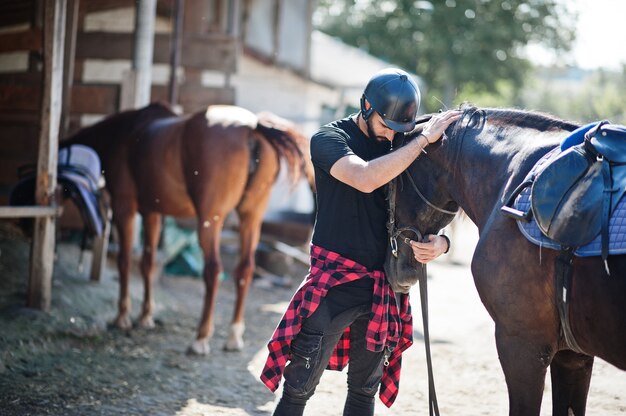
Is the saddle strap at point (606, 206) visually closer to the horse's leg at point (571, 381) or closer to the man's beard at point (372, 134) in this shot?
the horse's leg at point (571, 381)

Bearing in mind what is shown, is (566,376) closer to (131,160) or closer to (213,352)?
(213,352)

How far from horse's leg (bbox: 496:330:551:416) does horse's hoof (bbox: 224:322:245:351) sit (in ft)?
10.8

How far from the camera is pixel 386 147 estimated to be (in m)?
2.90

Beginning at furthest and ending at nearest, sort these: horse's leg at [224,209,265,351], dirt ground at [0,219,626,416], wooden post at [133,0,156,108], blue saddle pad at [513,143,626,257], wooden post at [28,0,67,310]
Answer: wooden post at [133,0,156,108] < horse's leg at [224,209,265,351] < wooden post at [28,0,67,310] < dirt ground at [0,219,626,416] < blue saddle pad at [513,143,626,257]

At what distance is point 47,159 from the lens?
5316 mm

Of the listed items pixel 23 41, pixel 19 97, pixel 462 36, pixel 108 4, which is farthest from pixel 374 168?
pixel 462 36

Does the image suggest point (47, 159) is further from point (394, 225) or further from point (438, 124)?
point (438, 124)

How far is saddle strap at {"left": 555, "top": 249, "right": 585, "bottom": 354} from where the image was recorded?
2359 millimetres

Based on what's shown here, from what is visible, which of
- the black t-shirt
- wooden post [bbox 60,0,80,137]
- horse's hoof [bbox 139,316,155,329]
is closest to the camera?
the black t-shirt

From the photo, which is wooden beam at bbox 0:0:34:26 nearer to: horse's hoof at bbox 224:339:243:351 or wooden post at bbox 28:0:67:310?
wooden post at bbox 28:0:67:310

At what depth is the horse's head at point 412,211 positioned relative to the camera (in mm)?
2795

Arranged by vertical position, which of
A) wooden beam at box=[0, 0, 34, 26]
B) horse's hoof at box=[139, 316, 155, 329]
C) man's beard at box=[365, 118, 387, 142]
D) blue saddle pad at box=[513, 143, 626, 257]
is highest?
wooden beam at box=[0, 0, 34, 26]

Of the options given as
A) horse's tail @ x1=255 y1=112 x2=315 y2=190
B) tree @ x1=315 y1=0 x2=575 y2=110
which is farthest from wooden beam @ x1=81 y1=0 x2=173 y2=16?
tree @ x1=315 y1=0 x2=575 y2=110

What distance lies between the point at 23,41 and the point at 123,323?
8.22 ft
